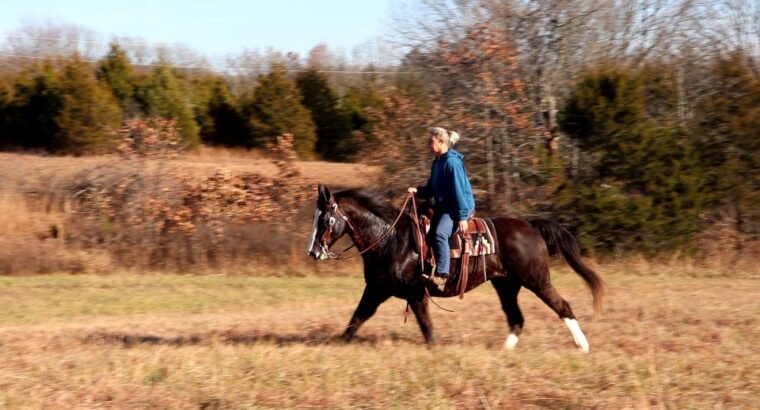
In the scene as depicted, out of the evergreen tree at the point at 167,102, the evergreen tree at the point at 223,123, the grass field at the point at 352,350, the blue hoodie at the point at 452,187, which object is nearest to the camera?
the grass field at the point at 352,350

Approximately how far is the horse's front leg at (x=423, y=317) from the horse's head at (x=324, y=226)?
116cm

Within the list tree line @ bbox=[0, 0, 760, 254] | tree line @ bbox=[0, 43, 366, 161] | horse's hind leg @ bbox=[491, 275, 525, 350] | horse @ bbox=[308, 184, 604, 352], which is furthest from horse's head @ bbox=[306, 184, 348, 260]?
tree line @ bbox=[0, 43, 366, 161]

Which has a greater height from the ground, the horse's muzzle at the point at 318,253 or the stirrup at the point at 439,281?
A: the horse's muzzle at the point at 318,253

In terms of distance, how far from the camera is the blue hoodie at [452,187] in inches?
378

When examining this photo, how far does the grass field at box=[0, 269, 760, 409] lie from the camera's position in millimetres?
7297

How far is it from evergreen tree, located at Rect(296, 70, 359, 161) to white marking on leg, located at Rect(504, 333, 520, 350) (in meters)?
27.5

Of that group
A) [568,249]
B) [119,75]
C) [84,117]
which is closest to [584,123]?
[568,249]

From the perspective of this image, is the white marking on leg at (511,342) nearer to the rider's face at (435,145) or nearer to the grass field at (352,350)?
the grass field at (352,350)

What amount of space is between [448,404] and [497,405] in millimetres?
396

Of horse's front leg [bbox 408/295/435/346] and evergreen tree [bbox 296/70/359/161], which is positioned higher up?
Answer: evergreen tree [bbox 296/70/359/161]

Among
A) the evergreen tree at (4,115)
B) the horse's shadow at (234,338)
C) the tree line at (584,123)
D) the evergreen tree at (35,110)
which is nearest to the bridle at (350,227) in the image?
the horse's shadow at (234,338)

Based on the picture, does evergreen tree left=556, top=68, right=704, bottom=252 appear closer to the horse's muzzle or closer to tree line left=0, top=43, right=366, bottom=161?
the horse's muzzle

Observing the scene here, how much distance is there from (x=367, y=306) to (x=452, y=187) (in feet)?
6.05

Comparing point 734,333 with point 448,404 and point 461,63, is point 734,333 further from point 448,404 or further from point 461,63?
point 461,63
